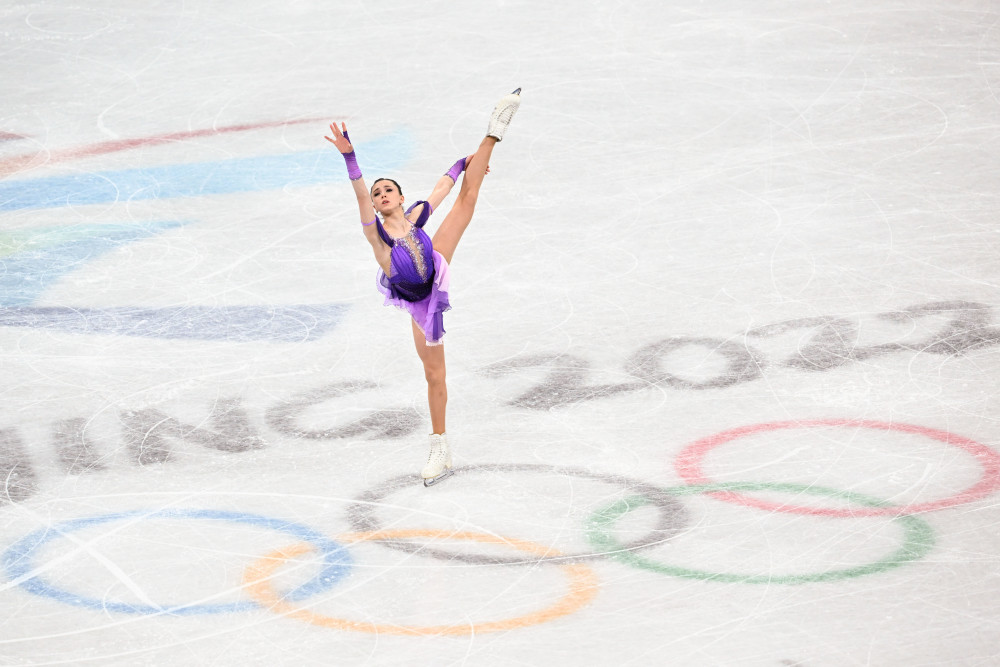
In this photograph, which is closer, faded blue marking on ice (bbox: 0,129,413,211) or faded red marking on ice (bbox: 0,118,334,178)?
faded blue marking on ice (bbox: 0,129,413,211)

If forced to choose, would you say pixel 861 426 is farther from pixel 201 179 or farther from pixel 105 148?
pixel 105 148

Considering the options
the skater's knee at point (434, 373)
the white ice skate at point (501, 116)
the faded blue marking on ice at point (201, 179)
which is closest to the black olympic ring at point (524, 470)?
the skater's knee at point (434, 373)

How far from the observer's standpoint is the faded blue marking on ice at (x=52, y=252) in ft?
29.3

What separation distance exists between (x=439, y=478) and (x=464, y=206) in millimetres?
1484

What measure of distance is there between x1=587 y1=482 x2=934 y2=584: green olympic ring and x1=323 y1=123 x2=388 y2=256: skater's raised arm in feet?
5.75

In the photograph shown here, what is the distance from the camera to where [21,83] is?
1248 cm

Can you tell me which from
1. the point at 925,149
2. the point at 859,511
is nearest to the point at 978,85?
the point at 925,149

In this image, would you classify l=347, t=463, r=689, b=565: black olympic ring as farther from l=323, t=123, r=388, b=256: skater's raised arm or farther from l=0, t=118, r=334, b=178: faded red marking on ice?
l=0, t=118, r=334, b=178: faded red marking on ice

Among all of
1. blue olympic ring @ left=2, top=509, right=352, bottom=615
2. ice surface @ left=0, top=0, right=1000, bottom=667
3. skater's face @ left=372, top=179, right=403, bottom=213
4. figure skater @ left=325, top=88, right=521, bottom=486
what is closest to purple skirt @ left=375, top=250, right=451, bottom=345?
figure skater @ left=325, top=88, right=521, bottom=486

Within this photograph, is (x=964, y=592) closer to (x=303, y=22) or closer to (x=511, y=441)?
(x=511, y=441)

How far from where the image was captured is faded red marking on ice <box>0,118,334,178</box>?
11062mm

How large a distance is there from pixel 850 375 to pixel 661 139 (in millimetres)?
4040

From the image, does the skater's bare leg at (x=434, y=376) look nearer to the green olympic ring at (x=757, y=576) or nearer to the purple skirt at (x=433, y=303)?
the purple skirt at (x=433, y=303)

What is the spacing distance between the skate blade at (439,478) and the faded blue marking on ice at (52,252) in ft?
13.2
